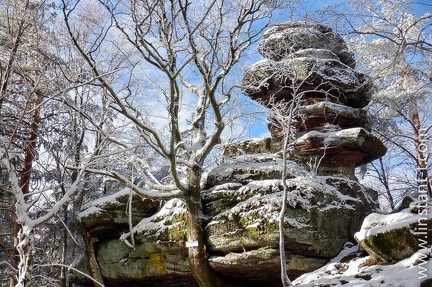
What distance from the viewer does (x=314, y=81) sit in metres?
10.6

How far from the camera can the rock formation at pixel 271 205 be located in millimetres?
7598

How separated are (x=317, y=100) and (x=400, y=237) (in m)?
5.62

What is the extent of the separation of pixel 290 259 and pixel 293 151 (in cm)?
332

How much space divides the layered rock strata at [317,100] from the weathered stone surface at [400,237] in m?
3.37

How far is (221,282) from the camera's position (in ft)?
26.0

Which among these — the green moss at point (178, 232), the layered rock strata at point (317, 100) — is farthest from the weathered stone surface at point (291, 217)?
the layered rock strata at point (317, 100)

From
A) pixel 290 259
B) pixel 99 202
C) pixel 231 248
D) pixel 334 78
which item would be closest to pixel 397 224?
pixel 290 259

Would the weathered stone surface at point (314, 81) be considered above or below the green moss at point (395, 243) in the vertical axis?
above

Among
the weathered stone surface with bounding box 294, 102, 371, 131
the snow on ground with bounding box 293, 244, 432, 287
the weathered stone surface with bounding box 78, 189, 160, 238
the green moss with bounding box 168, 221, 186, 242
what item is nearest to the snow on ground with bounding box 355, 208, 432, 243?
the snow on ground with bounding box 293, 244, 432, 287

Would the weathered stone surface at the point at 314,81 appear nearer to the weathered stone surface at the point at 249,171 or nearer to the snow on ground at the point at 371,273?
the weathered stone surface at the point at 249,171

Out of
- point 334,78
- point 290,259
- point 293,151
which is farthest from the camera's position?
point 334,78

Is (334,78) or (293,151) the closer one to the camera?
(293,151)

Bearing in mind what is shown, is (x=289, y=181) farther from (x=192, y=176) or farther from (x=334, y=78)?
(x=334, y=78)

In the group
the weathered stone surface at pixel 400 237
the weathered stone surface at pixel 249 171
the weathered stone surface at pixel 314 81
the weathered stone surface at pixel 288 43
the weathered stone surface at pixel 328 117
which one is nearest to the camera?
the weathered stone surface at pixel 400 237
